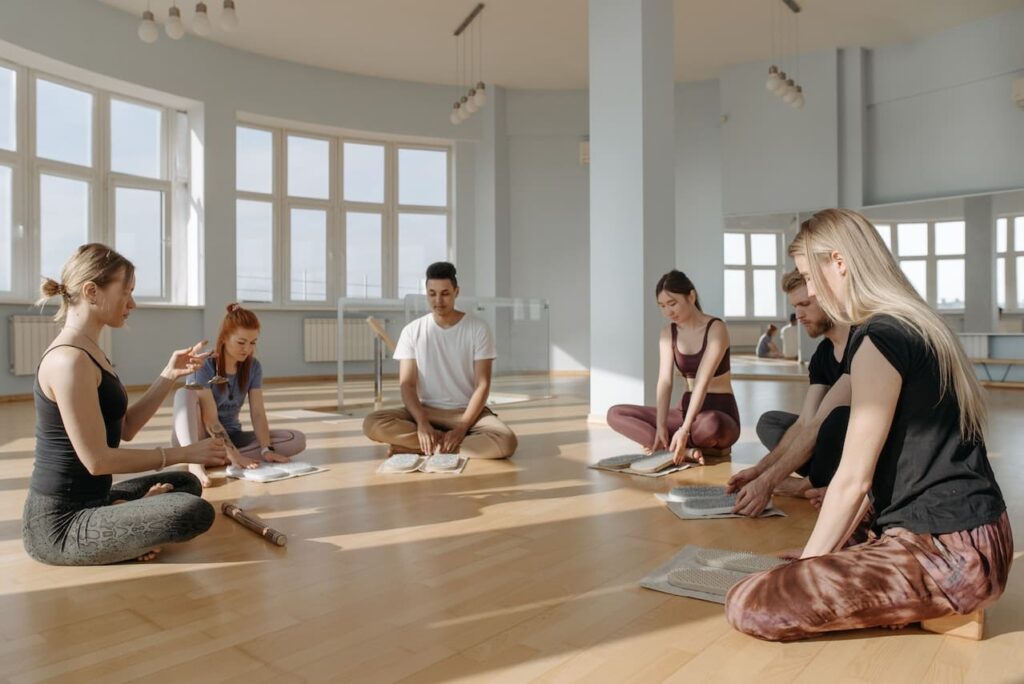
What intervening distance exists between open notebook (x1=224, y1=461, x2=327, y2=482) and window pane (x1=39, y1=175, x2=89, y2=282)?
5.18m

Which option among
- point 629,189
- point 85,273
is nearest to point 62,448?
point 85,273

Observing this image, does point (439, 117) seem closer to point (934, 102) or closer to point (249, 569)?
point (934, 102)

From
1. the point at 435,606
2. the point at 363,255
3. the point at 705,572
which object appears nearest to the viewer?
the point at 435,606

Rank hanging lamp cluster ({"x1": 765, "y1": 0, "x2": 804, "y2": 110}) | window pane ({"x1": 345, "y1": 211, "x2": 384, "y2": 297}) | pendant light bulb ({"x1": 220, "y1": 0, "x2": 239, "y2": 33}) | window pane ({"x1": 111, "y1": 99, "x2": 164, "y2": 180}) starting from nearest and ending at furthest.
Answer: pendant light bulb ({"x1": 220, "y1": 0, "x2": 239, "y2": 33}) → hanging lamp cluster ({"x1": 765, "y1": 0, "x2": 804, "y2": 110}) → window pane ({"x1": 111, "y1": 99, "x2": 164, "y2": 180}) → window pane ({"x1": 345, "y1": 211, "x2": 384, "y2": 297})

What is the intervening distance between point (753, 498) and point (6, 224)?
293 inches

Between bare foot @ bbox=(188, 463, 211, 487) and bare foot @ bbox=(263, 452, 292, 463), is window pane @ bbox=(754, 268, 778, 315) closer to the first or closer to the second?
bare foot @ bbox=(263, 452, 292, 463)

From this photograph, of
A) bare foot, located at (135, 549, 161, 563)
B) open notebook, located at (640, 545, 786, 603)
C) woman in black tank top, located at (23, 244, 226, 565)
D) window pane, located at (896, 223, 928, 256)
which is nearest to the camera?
open notebook, located at (640, 545, 786, 603)

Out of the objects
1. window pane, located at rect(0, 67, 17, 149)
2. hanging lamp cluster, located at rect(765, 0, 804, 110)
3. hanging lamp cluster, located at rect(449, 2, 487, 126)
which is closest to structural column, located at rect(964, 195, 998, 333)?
hanging lamp cluster, located at rect(765, 0, 804, 110)

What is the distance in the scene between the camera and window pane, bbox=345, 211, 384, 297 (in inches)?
406

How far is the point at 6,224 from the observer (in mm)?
7262

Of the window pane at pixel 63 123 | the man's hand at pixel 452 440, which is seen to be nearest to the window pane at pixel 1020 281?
the man's hand at pixel 452 440

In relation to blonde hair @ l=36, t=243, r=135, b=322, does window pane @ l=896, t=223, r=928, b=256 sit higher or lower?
higher

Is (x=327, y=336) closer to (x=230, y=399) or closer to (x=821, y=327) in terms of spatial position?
(x=230, y=399)

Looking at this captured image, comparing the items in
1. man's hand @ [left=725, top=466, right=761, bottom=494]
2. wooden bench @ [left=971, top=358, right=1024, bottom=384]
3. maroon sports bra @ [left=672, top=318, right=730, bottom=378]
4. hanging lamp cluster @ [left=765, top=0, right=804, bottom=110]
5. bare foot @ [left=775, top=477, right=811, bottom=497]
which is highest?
hanging lamp cluster @ [left=765, top=0, right=804, bottom=110]
